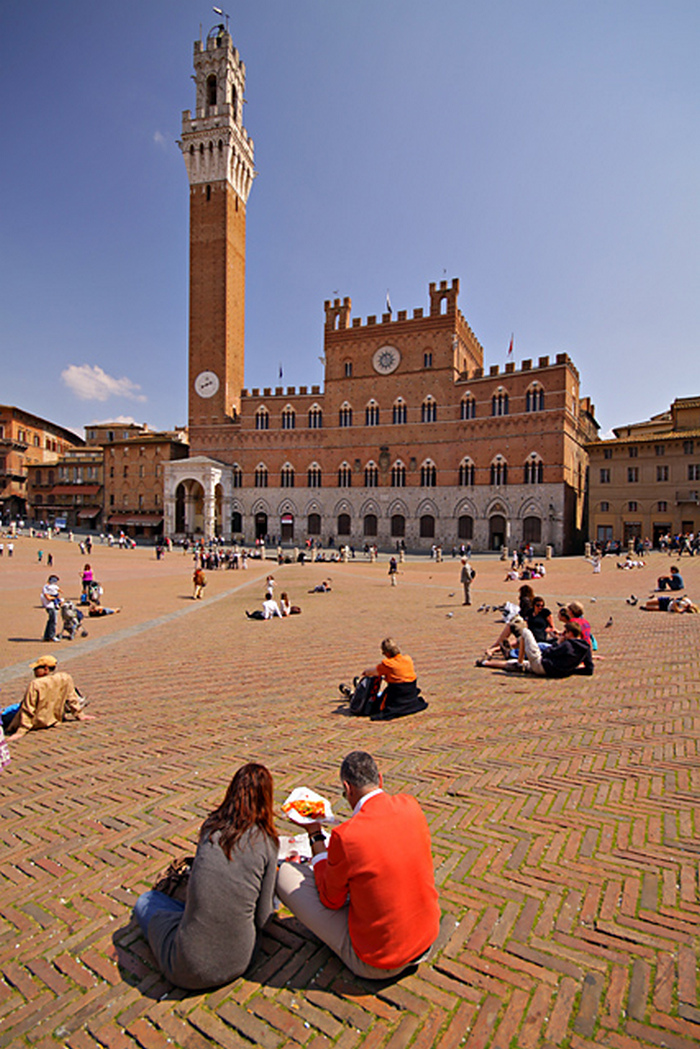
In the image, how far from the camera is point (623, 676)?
7.89m

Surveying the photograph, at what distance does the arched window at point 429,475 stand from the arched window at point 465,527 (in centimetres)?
391

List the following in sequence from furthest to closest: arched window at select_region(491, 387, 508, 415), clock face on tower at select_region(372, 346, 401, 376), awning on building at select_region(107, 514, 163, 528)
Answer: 1. awning on building at select_region(107, 514, 163, 528)
2. clock face on tower at select_region(372, 346, 401, 376)
3. arched window at select_region(491, 387, 508, 415)

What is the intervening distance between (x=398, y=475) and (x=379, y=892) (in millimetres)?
47575

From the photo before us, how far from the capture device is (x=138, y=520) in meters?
57.7

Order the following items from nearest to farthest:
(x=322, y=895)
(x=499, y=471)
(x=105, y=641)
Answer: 1. (x=322, y=895)
2. (x=105, y=641)
3. (x=499, y=471)

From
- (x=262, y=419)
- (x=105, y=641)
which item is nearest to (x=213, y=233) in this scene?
(x=262, y=419)

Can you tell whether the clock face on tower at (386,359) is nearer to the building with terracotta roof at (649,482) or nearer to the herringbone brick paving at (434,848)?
the building with terracotta roof at (649,482)

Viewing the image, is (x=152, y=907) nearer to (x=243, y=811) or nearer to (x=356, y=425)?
(x=243, y=811)

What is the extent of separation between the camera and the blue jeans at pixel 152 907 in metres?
2.85

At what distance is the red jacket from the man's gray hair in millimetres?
187

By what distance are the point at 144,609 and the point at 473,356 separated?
148ft

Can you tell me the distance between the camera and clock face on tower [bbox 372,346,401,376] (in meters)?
49.5

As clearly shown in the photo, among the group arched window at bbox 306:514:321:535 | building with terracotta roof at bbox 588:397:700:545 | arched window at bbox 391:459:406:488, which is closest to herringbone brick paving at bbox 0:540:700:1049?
building with terracotta roof at bbox 588:397:700:545

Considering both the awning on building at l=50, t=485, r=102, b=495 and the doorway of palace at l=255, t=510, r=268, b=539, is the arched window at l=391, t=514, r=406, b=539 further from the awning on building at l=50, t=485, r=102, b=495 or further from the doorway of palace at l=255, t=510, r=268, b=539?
the awning on building at l=50, t=485, r=102, b=495
